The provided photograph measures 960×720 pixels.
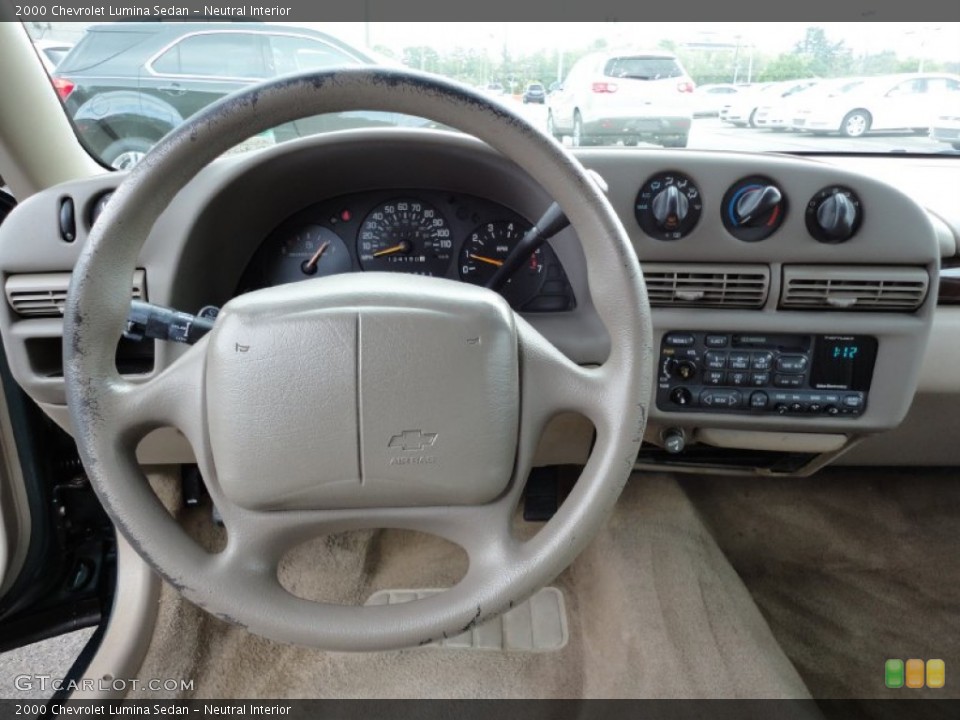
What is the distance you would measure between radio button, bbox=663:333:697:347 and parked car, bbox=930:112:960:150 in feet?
A: 2.86

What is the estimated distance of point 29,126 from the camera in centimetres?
142

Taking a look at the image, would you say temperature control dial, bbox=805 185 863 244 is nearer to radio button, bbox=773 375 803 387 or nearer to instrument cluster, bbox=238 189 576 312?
radio button, bbox=773 375 803 387

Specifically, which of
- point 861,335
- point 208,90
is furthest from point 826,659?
point 208,90

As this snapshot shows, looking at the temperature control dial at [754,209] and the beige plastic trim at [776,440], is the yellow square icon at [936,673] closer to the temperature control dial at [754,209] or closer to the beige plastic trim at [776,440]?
the beige plastic trim at [776,440]

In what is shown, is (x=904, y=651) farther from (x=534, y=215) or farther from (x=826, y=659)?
(x=534, y=215)

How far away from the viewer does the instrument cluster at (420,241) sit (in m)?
1.37

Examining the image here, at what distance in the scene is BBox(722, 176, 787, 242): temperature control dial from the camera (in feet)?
4.07

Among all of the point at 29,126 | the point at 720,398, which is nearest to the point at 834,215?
the point at 720,398

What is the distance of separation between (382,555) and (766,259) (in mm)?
1167

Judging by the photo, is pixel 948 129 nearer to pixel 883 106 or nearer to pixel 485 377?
pixel 883 106

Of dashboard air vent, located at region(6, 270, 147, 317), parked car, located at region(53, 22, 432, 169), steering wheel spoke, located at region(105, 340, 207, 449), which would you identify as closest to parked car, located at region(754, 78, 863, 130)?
parked car, located at region(53, 22, 432, 169)

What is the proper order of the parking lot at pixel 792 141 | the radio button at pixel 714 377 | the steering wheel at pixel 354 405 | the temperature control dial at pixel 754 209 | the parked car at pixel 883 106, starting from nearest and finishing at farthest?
1. the steering wheel at pixel 354 405
2. the temperature control dial at pixel 754 209
3. the radio button at pixel 714 377
4. the parking lot at pixel 792 141
5. the parked car at pixel 883 106

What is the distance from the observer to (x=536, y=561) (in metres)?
0.86

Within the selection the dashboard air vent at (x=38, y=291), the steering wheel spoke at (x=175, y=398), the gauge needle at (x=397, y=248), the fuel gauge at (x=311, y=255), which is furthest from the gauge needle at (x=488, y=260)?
the dashboard air vent at (x=38, y=291)
